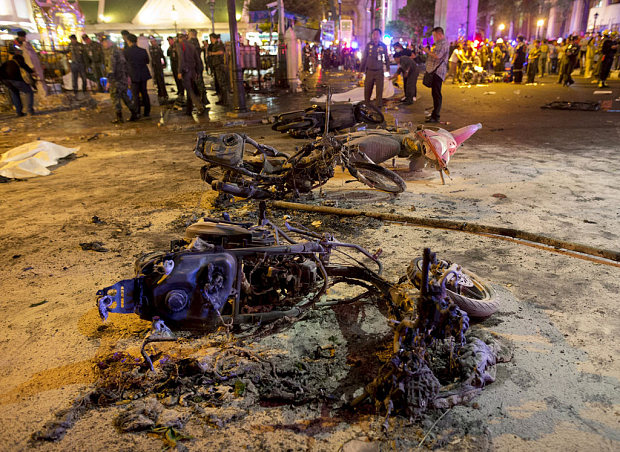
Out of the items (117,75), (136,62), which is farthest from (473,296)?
(136,62)

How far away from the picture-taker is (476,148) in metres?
9.52

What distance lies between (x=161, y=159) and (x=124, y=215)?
347 centimetres

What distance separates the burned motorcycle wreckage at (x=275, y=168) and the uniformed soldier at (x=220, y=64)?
1156cm

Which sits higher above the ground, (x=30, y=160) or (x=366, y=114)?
(x=366, y=114)

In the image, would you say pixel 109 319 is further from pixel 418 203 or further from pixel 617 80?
pixel 617 80

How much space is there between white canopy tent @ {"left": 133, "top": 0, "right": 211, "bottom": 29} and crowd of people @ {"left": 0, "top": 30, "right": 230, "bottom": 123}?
7.96m

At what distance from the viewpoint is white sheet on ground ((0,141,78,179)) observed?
323 inches

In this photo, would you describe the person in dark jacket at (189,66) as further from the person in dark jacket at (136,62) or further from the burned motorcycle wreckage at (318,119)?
the burned motorcycle wreckage at (318,119)

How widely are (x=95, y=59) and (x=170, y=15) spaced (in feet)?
28.9

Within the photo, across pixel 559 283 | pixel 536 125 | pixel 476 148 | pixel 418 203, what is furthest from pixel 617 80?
pixel 559 283

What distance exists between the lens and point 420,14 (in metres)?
66.6

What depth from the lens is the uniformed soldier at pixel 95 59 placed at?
2023 cm

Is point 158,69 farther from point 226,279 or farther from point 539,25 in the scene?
point 539,25

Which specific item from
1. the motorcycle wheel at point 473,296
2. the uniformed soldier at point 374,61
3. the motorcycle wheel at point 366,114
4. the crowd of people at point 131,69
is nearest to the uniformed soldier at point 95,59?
the crowd of people at point 131,69
